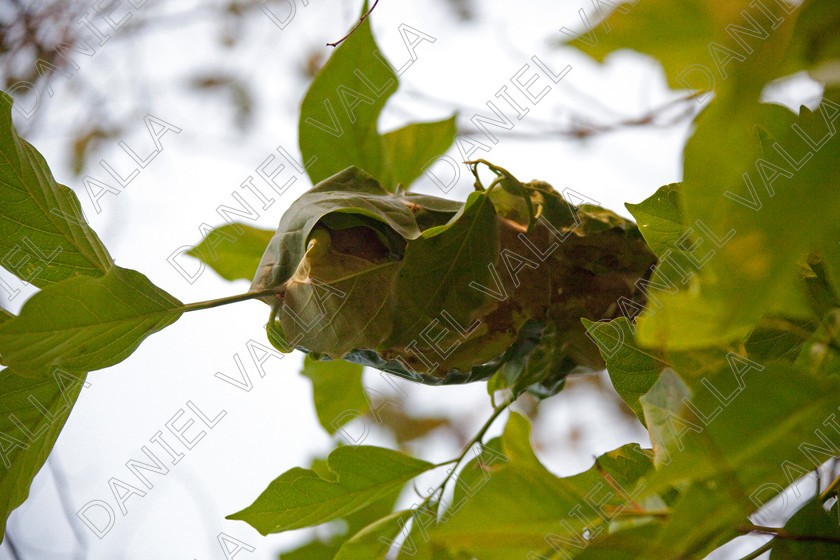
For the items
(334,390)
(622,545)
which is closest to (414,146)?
(334,390)

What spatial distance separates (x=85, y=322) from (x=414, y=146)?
0.72ft

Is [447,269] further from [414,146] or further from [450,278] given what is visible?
[414,146]

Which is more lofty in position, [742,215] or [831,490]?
[742,215]

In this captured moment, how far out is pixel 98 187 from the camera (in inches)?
19.9

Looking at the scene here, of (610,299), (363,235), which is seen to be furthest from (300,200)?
(610,299)

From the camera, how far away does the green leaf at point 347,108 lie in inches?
11.9

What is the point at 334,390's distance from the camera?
367mm

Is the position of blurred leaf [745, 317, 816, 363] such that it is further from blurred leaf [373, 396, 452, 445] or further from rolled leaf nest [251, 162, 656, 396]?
blurred leaf [373, 396, 452, 445]

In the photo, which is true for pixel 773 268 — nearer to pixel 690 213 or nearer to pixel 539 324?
pixel 690 213

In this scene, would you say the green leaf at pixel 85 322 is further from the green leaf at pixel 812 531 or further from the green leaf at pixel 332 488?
the green leaf at pixel 812 531

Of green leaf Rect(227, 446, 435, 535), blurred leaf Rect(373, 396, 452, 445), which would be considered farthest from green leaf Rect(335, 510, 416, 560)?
blurred leaf Rect(373, 396, 452, 445)

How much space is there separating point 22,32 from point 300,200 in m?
0.58

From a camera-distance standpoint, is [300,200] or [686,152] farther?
[300,200]

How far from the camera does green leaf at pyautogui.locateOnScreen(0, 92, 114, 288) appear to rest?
21 cm
